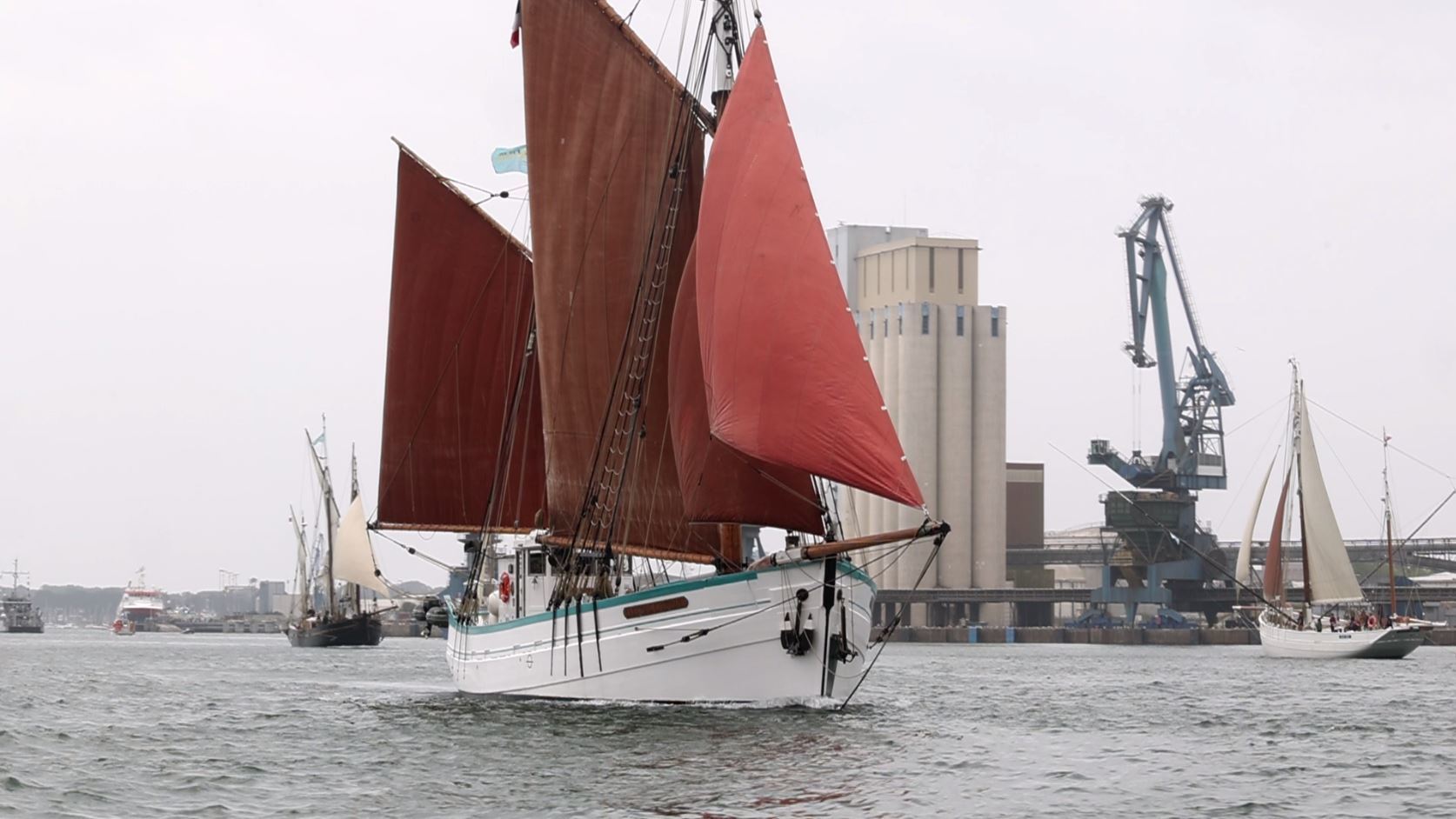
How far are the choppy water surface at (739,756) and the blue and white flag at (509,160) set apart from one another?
656 inches

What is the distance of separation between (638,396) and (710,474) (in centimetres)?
537

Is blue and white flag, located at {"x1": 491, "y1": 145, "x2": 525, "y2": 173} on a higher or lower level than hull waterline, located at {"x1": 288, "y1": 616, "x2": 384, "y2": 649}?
higher

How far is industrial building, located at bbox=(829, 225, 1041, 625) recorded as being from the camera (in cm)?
17762

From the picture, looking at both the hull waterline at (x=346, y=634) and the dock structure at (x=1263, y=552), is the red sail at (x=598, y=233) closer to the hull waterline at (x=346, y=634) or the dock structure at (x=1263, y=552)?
the hull waterline at (x=346, y=634)

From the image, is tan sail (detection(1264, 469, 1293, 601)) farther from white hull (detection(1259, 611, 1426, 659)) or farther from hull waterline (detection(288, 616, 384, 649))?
hull waterline (detection(288, 616, 384, 649))

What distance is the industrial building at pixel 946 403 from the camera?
583 feet

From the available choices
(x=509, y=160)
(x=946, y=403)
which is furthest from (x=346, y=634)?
(x=509, y=160)

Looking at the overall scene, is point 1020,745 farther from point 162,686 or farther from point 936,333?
point 936,333

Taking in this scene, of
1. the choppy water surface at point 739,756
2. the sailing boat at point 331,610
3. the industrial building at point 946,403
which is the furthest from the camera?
the industrial building at point 946,403

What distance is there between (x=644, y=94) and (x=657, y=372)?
22.4 ft

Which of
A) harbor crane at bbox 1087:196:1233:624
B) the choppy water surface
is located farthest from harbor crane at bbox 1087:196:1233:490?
the choppy water surface

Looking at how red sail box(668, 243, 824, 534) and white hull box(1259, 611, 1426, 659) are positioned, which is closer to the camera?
red sail box(668, 243, 824, 534)

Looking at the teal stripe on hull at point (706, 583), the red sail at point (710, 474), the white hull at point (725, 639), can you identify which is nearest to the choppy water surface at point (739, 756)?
the white hull at point (725, 639)

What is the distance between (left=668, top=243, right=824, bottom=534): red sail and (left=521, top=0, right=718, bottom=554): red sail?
4.05 metres
